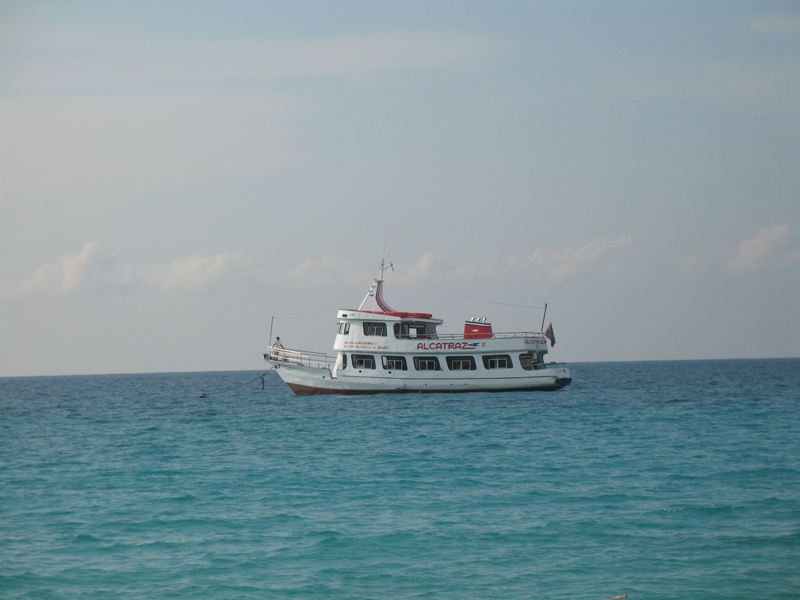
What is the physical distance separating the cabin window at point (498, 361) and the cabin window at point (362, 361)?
7.38m

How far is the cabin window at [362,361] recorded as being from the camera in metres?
51.5

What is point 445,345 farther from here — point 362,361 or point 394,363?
point 362,361

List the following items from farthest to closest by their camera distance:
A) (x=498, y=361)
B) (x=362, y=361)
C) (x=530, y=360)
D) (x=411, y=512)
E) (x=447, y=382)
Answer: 1. (x=530, y=360)
2. (x=362, y=361)
3. (x=498, y=361)
4. (x=447, y=382)
5. (x=411, y=512)

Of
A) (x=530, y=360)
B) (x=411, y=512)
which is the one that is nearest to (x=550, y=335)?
(x=530, y=360)

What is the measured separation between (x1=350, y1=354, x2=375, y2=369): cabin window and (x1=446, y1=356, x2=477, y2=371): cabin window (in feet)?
16.4

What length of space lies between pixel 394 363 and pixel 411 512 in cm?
3319

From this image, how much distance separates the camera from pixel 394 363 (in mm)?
51344

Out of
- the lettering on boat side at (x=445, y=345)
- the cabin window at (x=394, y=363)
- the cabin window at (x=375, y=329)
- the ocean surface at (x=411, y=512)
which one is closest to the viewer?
the ocean surface at (x=411, y=512)

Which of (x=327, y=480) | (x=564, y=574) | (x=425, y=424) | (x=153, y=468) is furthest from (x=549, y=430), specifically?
(x=564, y=574)

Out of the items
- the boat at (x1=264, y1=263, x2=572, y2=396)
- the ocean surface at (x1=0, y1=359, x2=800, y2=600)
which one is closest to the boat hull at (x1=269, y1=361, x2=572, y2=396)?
the boat at (x1=264, y1=263, x2=572, y2=396)

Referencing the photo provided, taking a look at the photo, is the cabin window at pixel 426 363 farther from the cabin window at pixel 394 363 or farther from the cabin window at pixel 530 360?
the cabin window at pixel 530 360

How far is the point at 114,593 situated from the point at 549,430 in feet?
73.0

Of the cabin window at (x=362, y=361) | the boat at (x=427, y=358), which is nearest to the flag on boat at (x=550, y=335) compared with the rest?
the boat at (x=427, y=358)

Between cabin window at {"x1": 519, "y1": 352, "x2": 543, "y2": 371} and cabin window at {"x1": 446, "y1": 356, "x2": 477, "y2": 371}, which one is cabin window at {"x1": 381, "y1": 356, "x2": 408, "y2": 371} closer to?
cabin window at {"x1": 446, "y1": 356, "x2": 477, "y2": 371}
